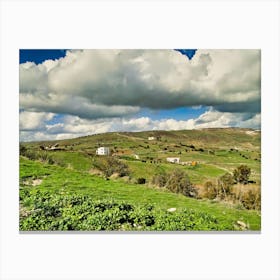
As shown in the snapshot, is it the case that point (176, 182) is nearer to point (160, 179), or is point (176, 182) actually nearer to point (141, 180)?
point (160, 179)

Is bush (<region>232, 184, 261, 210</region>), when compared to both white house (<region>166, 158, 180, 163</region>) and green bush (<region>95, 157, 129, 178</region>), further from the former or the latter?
green bush (<region>95, 157, 129, 178</region>)

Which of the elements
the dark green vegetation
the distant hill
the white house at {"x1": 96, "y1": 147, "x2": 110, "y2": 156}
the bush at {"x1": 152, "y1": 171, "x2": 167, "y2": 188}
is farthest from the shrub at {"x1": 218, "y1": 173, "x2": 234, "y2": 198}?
the white house at {"x1": 96, "y1": 147, "x2": 110, "y2": 156}

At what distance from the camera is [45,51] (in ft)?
24.9

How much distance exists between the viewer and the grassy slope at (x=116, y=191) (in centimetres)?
764

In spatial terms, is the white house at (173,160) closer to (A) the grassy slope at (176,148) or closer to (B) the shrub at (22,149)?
(A) the grassy slope at (176,148)

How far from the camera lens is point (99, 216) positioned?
744 cm

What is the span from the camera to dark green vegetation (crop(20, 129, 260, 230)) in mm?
7465

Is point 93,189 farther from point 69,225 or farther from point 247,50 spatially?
point 247,50

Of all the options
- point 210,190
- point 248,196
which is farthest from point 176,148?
point 248,196

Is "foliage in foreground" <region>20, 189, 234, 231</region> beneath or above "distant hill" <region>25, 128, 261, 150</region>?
beneath

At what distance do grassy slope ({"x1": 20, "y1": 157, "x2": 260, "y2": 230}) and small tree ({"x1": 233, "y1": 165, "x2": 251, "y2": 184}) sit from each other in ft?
1.83

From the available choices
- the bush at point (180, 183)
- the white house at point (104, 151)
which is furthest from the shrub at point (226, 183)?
the white house at point (104, 151)
